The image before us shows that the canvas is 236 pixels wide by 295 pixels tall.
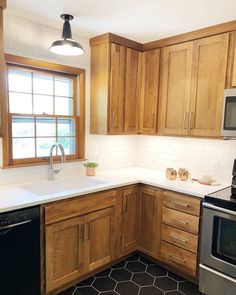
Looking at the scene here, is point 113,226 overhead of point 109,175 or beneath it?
beneath

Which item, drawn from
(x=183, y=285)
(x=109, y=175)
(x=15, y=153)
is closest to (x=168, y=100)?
(x=109, y=175)

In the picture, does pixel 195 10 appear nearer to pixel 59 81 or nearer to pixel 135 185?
pixel 59 81

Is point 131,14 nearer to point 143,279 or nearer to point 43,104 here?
point 43,104

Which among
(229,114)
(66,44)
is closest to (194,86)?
(229,114)

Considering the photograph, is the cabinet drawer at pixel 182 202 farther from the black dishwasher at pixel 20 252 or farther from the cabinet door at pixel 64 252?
the black dishwasher at pixel 20 252

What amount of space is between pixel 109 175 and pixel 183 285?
133cm

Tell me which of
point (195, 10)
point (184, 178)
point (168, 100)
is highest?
point (195, 10)

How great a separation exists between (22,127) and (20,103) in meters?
0.23

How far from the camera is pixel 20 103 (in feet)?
7.93

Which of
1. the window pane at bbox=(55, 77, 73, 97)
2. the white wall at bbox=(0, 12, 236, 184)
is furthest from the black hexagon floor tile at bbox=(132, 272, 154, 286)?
the window pane at bbox=(55, 77, 73, 97)

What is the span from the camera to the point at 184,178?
2.70 meters

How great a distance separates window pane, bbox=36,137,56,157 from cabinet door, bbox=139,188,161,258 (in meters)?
1.11

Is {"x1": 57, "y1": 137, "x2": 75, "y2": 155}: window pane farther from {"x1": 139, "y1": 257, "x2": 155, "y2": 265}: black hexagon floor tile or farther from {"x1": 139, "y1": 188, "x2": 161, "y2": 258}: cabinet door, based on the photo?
{"x1": 139, "y1": 257, "x2": 155, "y2": 265}: black hexagon floor tile

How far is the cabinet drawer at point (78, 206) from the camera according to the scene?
79.1 inches
